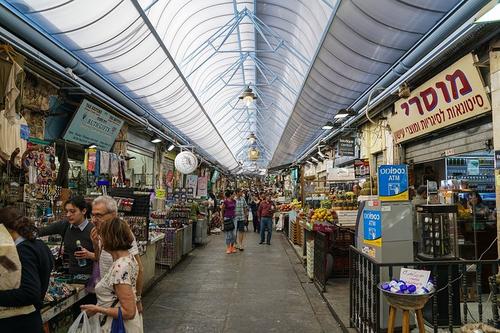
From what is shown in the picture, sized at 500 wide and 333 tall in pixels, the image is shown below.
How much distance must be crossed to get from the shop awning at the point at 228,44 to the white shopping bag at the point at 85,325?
136 inches

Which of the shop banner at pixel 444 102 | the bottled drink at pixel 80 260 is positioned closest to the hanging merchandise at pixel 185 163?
the shop banner at pixel 444 102

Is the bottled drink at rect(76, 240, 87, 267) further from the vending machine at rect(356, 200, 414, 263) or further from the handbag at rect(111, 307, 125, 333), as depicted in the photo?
the vending machine at rect(356, 200, 414, 263)

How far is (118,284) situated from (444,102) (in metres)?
5.55

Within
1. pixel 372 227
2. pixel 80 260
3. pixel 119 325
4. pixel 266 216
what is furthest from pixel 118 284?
pixel 266 216

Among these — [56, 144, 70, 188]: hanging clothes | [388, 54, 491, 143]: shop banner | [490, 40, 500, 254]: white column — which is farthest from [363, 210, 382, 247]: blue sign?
[56, 144, 70, 188]: hanging clothes

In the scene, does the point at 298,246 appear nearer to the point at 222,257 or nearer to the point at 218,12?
the point at 222,257

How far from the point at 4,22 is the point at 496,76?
582cm

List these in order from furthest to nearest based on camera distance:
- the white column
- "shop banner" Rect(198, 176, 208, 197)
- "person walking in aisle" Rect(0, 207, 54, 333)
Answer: "shop banner" Rect(198, 176, 208, 197), the white column, "person walking in aisle" Rect(0, 207, 54, 333)

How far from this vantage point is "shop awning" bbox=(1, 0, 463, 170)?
4930 mm

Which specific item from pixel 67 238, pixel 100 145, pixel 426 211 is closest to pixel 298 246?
pixel 100 145

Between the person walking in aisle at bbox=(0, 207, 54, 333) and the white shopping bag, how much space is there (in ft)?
0.95

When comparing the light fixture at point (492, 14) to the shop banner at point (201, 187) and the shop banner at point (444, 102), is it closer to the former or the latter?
the shop banner at point (444, 102)

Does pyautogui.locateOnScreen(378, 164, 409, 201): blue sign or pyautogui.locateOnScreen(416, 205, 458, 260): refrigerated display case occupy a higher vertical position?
pyautogui.locateOnScreen(378, 164, 409, 201): blue sign

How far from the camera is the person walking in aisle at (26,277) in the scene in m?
2.67
